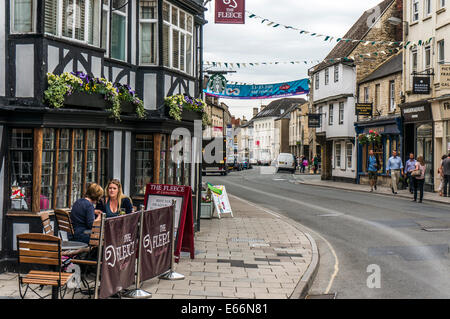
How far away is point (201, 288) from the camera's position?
8.20 metres

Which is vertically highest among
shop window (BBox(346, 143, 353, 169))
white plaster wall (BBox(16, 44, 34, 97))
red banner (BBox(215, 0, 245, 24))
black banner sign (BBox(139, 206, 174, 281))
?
red banner (BBox(215, 0, 245, 24))

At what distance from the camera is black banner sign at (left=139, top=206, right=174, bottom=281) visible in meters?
7.89

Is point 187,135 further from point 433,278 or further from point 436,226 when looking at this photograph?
Result: point 433,278

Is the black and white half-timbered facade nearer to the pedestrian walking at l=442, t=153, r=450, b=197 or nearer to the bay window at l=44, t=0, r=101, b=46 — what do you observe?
the bay window at l=44, t=0, r=101, b=46

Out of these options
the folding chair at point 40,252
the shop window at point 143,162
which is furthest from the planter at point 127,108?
the folding chair at point 40,252

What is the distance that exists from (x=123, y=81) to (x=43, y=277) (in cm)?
713

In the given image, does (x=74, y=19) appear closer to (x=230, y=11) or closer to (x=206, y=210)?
(x=230, y=11)

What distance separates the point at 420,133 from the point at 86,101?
23153mm

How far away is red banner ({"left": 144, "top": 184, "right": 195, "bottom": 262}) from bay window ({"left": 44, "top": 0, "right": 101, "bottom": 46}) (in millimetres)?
3219

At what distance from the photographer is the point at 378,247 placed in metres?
11.9

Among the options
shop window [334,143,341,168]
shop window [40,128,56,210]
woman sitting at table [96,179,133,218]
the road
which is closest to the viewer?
the road

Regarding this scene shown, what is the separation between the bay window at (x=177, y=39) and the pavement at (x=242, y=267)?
4.50m

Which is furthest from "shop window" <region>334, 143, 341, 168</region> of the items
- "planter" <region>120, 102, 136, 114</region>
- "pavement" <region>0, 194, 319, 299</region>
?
"planter" <region>120, 102, 136, 114</region>
